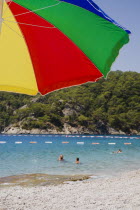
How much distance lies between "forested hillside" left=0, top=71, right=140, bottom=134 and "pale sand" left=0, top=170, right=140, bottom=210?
315 feet

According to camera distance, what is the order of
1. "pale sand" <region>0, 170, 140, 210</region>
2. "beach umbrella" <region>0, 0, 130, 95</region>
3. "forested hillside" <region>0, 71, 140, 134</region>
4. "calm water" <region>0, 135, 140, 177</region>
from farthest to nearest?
"forested hillside" <region>0, 71, 140, 134</region>, "calm water" <region>0, 135, 140, 177</region>, "pale sand" <region>0, 170, 140, 210</region>, "beach umbrella" <region>0, 0, 130, 95</region>

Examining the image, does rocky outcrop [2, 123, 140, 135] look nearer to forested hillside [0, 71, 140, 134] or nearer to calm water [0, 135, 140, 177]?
forested hillside [0, 71, 140, 134]

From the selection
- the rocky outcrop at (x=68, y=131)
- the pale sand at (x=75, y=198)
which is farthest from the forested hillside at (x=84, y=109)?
the pale sand at (x=75, y=198)

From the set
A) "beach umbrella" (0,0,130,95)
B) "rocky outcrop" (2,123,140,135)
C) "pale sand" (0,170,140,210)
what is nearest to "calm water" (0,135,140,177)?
"pale sand" (0,170,140,210)

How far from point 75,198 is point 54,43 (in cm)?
764

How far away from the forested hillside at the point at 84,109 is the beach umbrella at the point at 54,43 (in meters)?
105

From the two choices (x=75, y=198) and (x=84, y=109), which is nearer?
(x=75, y=198)

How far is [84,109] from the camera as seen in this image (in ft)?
380

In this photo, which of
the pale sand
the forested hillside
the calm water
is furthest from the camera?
the forested hillside

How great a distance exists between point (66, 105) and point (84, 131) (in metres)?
13.7

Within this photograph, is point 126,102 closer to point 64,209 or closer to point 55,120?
point 55,120

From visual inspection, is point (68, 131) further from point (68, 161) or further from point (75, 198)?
point (75, 198)

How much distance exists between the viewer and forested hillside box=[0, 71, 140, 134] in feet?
359

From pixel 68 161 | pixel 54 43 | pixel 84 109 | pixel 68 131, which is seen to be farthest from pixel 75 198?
pixel 84 109
